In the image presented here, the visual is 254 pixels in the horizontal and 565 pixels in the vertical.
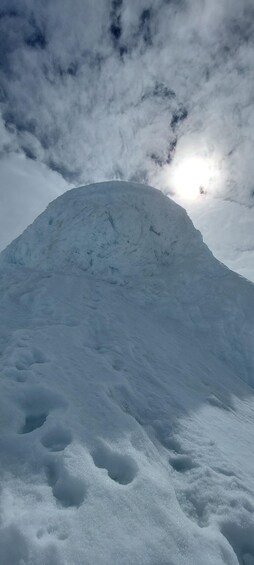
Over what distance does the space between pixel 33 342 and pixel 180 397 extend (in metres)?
4.17

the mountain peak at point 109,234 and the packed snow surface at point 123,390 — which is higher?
the mountain peak at point 109,234

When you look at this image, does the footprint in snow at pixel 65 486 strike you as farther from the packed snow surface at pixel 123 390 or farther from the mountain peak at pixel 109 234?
the mountain peak at pixel 109 234

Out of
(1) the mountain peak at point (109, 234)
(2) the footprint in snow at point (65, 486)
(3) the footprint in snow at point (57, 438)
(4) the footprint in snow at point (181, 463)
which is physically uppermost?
(1) the mountain peak at point (109, 234)

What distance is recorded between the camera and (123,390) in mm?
8336

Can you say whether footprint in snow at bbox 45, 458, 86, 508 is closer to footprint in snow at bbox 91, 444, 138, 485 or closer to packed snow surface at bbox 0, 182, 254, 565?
packed snow surface at bbox 0, 182, 254, 565

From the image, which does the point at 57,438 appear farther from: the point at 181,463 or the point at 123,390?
the point at 123,390

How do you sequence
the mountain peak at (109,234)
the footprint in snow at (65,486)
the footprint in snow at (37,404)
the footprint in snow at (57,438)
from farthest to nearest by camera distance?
the mountain peak at (109,234) < the footprint in snow at (37,404) < the footprint in snow at (57,438) < the footprint in snow at (65,486)

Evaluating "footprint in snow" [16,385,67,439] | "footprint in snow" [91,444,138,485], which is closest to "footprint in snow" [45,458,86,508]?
"footprint in snow" [91,444,138,485]

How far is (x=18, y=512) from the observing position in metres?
4.46

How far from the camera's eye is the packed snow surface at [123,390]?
4.62m

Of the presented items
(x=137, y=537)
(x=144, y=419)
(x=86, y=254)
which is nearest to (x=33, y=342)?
(x=144, y=419)

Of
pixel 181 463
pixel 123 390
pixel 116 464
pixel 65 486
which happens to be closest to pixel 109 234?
pixel 123 390

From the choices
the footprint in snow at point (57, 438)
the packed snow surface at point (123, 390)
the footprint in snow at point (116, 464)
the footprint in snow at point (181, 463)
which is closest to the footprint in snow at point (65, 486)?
the packed snow surface at point (123, 390)

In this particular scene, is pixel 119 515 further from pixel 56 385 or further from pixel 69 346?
pixel 69 346
